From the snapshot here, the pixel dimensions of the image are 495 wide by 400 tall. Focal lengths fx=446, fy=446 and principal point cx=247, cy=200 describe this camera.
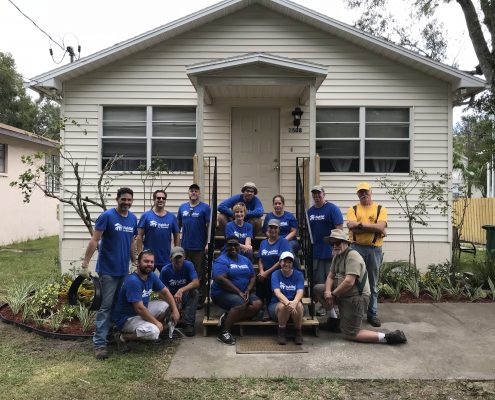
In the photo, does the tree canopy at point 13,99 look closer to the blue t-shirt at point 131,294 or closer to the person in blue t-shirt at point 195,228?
the person in blue t-shirt at point 195,228

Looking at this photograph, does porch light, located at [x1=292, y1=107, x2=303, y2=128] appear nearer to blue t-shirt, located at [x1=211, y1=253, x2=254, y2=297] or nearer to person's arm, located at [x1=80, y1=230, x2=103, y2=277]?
blue t-shirt, located at [x1=211, y1=253, x2=254, y2=297]

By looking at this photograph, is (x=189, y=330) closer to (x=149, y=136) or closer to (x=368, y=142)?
(x=149, y=136)

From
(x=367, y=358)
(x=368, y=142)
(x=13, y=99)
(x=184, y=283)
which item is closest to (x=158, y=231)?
(x=184, y=283)

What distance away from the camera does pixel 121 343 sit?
4.77 metres

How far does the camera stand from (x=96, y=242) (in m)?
4.67

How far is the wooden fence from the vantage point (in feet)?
55.2

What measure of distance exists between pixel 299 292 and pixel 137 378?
1.98m

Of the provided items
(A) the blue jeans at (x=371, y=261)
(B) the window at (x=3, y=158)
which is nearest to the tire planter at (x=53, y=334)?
(A) the blue jeans at (x=371, y=261)

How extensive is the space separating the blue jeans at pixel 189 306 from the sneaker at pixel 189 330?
0.15 ft

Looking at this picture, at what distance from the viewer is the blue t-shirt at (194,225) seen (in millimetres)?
6168

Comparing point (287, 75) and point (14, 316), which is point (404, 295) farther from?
point (14, 316)

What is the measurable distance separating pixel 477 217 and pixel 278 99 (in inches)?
498

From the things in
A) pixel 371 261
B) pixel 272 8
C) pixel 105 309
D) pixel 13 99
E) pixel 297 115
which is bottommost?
pixel 105 309

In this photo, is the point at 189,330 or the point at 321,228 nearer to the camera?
the point at 189,330
